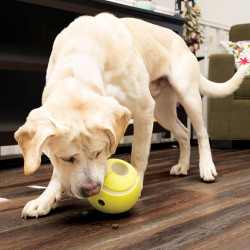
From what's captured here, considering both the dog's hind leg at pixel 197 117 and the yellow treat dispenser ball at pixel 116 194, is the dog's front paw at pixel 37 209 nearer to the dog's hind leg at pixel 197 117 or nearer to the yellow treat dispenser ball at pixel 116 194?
the yellow treat dispenser ball at pixel 116 194

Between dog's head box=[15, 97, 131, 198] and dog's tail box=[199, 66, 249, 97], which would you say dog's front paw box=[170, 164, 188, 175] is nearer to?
dog's tail box=[199, 66, 249, 97]

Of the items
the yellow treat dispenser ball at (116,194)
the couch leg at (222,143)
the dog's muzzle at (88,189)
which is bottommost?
the couch leg at (222,143)

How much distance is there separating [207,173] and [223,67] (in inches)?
71.2

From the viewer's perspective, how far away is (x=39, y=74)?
3.44 metres

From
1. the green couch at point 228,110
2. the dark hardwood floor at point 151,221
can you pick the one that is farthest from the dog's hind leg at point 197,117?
the green couch at point 228,110

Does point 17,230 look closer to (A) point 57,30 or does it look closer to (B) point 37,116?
(B) point 37,116

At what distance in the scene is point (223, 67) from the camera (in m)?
3.60

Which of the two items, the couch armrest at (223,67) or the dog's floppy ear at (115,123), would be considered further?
the couch armrest at (223,67)

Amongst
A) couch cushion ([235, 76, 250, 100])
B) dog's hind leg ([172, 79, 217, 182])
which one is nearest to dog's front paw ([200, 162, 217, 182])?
dog's hind leg ([172, 79, 217, 182])

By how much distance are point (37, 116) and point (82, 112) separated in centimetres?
15

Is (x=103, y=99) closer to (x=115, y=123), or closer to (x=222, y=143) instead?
(x=115, y=123)

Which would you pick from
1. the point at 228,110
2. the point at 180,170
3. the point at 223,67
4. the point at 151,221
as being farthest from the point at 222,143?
the point at 151,221

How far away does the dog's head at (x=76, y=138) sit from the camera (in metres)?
1.14

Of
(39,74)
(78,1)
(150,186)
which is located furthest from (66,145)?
(39,74)
